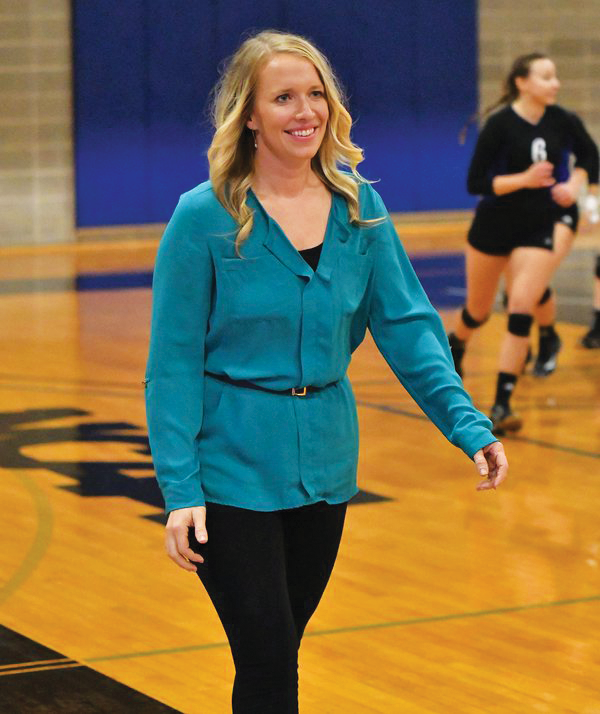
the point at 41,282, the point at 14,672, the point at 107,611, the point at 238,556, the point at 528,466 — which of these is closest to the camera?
the point at 238,556

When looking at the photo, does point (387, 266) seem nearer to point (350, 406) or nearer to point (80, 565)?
point (350, 406)

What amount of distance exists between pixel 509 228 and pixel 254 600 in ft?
16.6

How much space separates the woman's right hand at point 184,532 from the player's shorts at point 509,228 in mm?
4958

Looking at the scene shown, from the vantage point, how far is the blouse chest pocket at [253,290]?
2.82 metres

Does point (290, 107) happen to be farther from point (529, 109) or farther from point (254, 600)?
point (529, 109)

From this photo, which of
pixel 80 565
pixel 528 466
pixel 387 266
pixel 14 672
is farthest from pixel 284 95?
pixel 528 466

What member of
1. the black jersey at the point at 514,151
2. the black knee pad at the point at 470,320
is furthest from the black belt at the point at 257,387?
the black knee pad at the point at 470,320

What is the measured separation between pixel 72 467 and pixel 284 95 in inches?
167

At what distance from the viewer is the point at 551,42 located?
19.5 m

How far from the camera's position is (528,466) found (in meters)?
6.77

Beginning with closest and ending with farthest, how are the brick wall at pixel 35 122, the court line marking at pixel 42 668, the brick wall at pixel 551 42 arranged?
the court line marking at pixel 42 668
the brick wall at pixel 35 122
the brick wall at pixel 551 42

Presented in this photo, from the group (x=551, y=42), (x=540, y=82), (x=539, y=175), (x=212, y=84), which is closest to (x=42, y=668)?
(x=539, y=175)

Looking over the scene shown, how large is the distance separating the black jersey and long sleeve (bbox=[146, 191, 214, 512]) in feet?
15.9

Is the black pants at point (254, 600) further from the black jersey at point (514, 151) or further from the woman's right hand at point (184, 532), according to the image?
the black jersey at point (514, 151)
